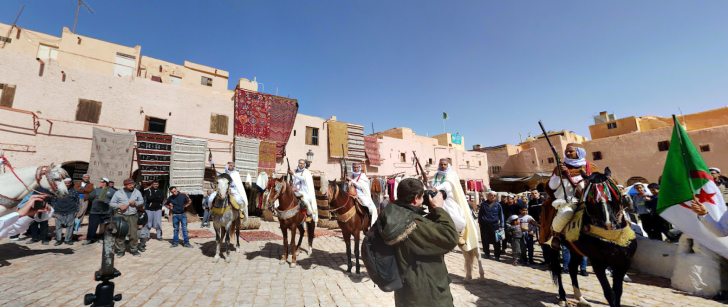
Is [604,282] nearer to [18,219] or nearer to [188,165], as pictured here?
[18,219]

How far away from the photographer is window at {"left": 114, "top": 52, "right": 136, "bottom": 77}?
59.4 feet

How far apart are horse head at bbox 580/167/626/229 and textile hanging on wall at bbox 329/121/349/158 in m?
16.4

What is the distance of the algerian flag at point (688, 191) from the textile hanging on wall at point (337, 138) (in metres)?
16.5

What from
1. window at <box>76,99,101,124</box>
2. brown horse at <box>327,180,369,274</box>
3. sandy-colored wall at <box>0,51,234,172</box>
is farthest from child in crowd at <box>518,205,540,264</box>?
window at <box>76,99,101,124</box>

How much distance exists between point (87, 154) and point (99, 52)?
387 inches

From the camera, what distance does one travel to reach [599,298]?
14.3 ft

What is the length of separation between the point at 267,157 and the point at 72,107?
8.79 m

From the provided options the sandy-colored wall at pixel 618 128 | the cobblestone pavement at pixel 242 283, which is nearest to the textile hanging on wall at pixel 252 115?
the cobblestone pavement at pixel 242 283

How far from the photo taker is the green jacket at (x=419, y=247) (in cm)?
197

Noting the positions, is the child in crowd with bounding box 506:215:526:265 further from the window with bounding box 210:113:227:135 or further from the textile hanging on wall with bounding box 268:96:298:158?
the window with bounding box 210:113:227:135

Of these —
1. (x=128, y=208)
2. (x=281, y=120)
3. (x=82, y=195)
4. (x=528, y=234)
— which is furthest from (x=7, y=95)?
(x=528, y=234)

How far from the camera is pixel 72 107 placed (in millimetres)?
12273

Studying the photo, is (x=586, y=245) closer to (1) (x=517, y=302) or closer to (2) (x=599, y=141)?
(1) (x=517, y=302)

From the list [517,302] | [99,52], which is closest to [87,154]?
[99,52]
